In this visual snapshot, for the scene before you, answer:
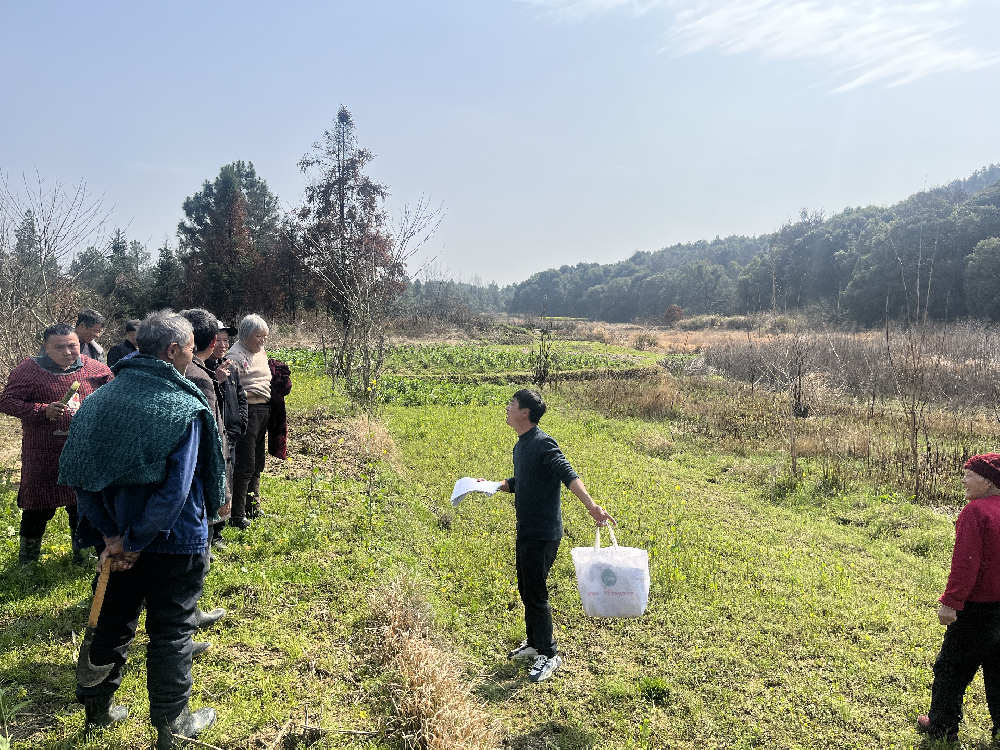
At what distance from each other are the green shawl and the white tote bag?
2.41 m

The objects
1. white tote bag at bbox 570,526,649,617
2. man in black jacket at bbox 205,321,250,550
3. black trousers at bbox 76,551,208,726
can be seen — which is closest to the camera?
black trousers at bbox 76,551,208,726

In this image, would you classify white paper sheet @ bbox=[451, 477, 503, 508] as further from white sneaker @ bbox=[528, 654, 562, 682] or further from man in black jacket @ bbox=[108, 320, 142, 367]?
man in black jacket @ bbox=[108, 320, 142, 367]

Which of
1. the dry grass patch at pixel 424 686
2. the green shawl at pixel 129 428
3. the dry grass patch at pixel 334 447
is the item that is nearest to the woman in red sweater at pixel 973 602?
the dry grass patch at pixel 424 686

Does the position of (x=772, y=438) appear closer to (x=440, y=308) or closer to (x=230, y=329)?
(x=230, y=329)

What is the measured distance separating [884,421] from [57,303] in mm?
18365

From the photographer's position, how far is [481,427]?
12039 millimetres

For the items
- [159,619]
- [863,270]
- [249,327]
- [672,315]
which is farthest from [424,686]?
[672,315]

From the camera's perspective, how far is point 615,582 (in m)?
3.59

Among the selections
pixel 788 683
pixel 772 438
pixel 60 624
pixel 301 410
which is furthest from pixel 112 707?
pixel 772 438

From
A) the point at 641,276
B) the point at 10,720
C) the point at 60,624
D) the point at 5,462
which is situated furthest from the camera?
the point at 641,276

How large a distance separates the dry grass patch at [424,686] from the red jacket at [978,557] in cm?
269

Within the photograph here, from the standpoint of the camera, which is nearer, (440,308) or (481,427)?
(481,427)

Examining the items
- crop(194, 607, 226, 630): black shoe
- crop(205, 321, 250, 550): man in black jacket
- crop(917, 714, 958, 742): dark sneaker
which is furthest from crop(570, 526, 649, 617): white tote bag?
crop(205, 321, 250, 550): man in black jacket

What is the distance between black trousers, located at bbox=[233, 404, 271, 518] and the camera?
543 cm
